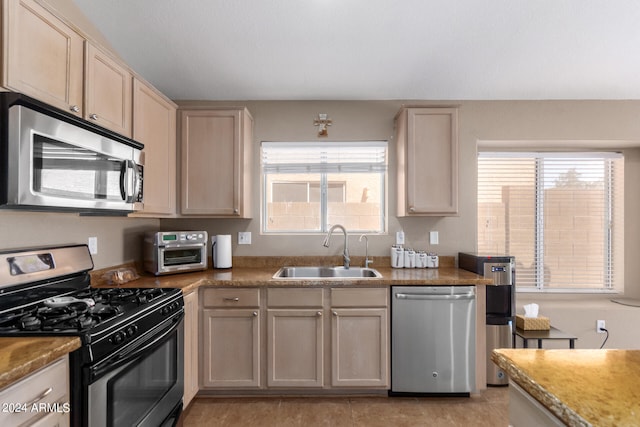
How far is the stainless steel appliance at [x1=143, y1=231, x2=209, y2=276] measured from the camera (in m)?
2.70

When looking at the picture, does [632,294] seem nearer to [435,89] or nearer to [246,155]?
[435,89]

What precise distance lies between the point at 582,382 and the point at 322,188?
272 cm

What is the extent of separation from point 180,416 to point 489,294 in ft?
7.95

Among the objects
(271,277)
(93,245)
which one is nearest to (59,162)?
(93,245)

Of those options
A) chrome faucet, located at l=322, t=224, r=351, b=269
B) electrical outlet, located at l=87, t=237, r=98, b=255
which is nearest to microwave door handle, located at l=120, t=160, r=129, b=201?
electrical outlet, located at l=87, t=237, r=98, b=255

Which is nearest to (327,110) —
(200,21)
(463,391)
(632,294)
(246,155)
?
(246,155)

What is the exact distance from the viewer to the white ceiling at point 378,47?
231 centimetres

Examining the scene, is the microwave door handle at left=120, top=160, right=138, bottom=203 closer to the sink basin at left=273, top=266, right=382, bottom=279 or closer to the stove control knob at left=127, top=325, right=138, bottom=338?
the stove control knob at left=127, top=325, right=138, bottom=338

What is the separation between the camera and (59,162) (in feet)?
5.07

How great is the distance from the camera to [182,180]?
2982mm

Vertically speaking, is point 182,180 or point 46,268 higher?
point 182,180

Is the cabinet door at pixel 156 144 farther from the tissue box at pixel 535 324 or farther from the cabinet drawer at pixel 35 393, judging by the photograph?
the tissue box at pixel 535 324

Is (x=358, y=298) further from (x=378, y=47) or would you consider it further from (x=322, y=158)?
(x=378, y=47)

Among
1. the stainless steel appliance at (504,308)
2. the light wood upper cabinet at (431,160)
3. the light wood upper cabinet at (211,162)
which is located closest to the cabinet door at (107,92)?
the light wood upper cabinet at (211,162)
